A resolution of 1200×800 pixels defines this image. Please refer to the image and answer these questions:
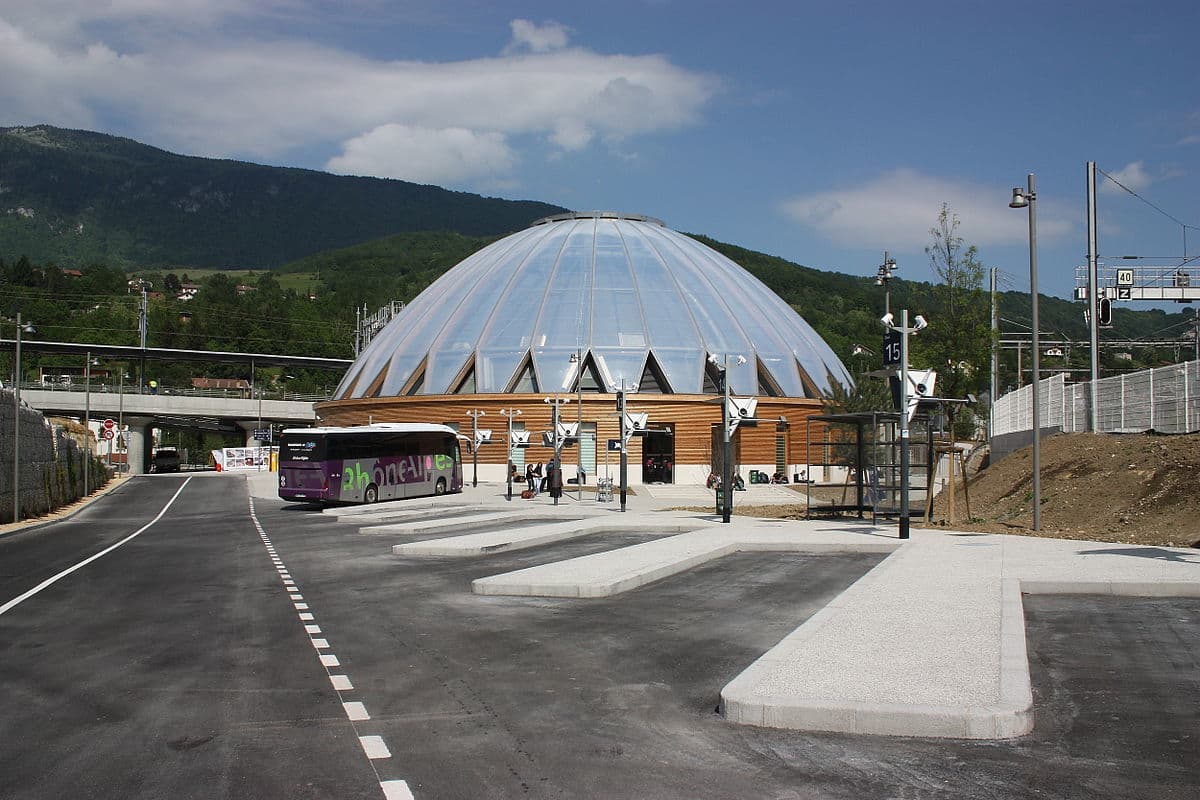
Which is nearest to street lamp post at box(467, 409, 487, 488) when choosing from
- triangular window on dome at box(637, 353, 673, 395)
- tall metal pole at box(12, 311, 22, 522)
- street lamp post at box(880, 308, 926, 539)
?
triangular window on dome at box(637, 353, 673, 395)

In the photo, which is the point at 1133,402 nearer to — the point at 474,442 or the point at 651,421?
the point at 651,421

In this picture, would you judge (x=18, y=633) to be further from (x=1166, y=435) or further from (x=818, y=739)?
(x=1166, y=435)

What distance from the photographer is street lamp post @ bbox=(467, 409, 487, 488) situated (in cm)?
5591

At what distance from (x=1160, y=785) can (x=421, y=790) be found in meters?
4.33

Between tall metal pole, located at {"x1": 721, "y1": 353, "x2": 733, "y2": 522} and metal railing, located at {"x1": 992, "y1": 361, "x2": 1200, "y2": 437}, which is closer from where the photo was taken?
metal railing, located at {"x1": 992, "y1": 361, "x2": 1200, "y2": 437}

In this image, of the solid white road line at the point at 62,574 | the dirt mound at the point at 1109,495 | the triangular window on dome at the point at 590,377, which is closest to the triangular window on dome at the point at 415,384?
the triangular window on dome at the point at 590,377

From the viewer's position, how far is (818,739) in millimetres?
7445

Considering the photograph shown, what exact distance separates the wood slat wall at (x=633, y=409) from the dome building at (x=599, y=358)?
7cm

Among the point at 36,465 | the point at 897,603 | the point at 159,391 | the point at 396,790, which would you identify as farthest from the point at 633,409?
the point at 159,391

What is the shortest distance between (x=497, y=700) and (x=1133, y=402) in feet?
88.8

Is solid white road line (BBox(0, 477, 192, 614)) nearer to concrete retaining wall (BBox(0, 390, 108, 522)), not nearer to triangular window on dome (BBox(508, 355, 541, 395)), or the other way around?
concrete retaining wall (BBox(0, 390, 108, 522))

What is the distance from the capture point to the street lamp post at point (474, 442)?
2201 inches

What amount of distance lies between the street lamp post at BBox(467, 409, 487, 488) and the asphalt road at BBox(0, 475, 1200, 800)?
39.1m

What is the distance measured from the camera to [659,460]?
203ft
